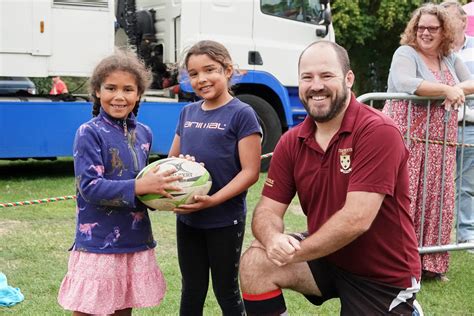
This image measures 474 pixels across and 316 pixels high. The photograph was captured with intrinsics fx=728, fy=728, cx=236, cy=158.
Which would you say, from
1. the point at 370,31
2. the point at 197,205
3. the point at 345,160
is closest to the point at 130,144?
the point at 197,205

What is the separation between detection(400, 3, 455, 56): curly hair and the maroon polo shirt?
2.05m

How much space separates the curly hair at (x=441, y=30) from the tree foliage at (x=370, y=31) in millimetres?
18517

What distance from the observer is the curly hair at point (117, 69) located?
3533 millimetres

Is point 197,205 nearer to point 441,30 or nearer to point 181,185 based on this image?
point 181,185

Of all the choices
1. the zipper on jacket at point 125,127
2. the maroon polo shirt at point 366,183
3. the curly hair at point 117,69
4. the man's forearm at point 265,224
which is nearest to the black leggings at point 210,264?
the man's forearm at point 265,224

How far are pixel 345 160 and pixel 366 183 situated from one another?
165 millimetres

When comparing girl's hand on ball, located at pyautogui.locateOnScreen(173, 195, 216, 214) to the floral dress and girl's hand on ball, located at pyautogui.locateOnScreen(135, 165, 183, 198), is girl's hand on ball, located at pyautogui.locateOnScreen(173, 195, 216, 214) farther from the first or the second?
the floral dress

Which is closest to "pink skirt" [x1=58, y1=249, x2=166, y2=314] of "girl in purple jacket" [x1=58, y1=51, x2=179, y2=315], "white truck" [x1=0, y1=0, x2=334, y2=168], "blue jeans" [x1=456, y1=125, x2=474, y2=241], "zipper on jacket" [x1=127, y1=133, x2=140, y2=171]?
"girl in purple jacket" [x1=58, y1=51, x2=179, y2=315]

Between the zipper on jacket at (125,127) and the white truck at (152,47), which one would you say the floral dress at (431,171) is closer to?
the zipper on jacket at (125,127)

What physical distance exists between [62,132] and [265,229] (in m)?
6.77

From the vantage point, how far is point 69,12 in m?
9.76

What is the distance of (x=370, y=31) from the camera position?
25328 millimetres

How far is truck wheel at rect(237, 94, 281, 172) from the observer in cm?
1087

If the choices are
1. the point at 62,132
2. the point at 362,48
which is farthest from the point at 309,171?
the point at 362,48
